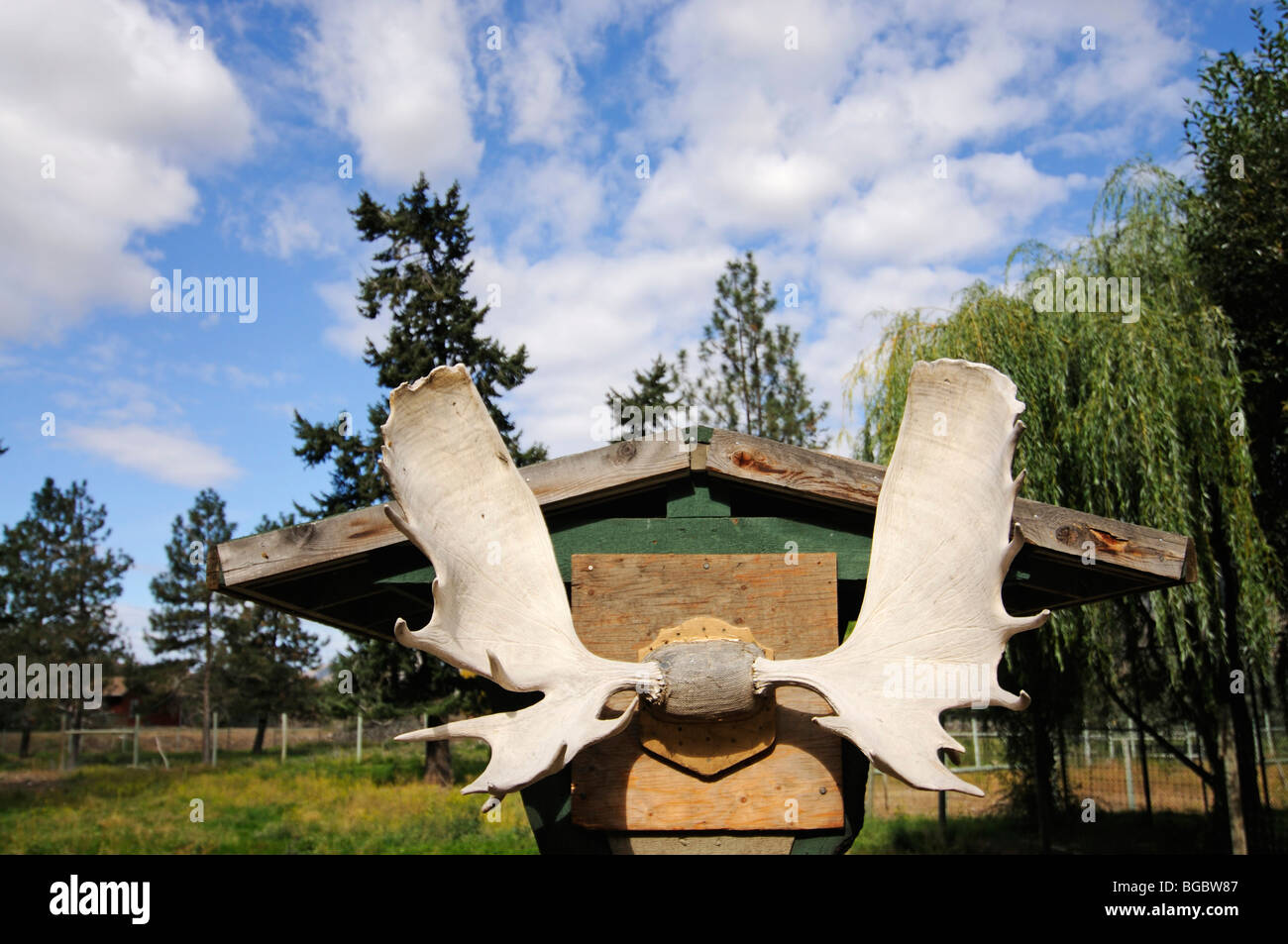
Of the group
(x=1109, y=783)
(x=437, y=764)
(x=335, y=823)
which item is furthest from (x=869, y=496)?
(x=437, y=764)

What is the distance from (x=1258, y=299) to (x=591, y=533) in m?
9.31

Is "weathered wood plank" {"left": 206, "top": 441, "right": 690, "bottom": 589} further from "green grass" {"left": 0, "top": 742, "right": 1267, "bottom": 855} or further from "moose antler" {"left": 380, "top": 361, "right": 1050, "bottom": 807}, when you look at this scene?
"green grass" {"left": 0, "top": 742, "right": 1267, "bottom": 855}

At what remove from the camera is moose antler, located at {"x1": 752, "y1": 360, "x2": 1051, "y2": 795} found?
3088 millimetres

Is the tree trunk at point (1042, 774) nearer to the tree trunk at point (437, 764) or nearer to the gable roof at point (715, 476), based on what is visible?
the gable roof at point (715, 476)

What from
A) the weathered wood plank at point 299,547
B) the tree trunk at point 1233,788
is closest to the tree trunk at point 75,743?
the tree trunk at point 1233,788

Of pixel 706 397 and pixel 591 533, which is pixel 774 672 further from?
pixel 706 397

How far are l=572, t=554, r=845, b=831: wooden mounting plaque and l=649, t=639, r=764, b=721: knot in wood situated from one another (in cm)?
25

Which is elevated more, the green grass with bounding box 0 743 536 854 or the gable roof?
the gable roof

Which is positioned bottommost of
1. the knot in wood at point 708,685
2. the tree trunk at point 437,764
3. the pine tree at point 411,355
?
the tree trunk at point 437,764

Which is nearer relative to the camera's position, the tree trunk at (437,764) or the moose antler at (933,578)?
the moose antler at (933,578)

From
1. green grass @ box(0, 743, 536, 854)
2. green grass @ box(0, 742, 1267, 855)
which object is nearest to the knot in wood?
green grass @ box(0, 743, 536, 854)

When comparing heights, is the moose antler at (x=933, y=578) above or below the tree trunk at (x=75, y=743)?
above

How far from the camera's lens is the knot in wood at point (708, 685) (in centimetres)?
321
